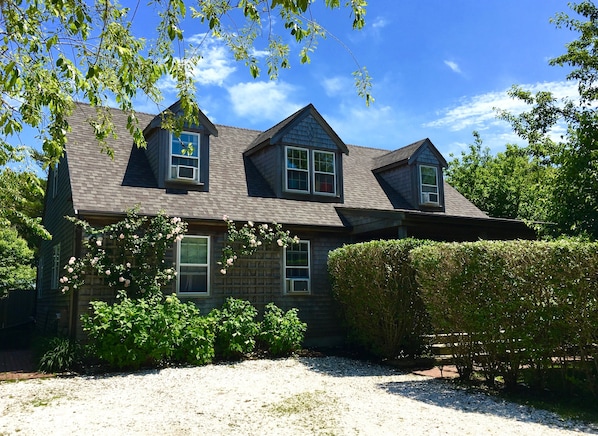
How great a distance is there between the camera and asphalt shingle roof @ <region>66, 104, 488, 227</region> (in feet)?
39.4

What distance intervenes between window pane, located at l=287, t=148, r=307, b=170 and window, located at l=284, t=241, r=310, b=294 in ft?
8.80

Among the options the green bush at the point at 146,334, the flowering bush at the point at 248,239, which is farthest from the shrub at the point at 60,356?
the flowering bush at the point at 248,239

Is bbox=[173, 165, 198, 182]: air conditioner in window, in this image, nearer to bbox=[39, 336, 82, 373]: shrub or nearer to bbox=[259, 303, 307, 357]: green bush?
bbox=[259, 303, 307, 357]: green bush

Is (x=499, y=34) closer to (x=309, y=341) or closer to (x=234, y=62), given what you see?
(x=234, y=62)

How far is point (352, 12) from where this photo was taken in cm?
575

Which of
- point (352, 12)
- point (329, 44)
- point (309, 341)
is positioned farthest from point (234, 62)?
point (309, 341)

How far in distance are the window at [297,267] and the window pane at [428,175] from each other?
615 cm

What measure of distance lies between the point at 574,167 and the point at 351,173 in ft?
24.9

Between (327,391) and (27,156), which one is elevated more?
(27,156)

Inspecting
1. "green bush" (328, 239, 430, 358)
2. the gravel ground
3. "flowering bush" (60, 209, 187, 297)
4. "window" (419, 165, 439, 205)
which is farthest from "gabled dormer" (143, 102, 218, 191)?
"window" (419, 165, 439, 205)

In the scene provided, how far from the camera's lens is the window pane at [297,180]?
49.3 feet

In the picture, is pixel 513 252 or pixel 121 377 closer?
pixel 513 252

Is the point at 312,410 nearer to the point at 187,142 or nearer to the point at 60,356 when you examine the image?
the point at 60,356

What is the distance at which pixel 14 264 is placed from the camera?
76.4 ft
